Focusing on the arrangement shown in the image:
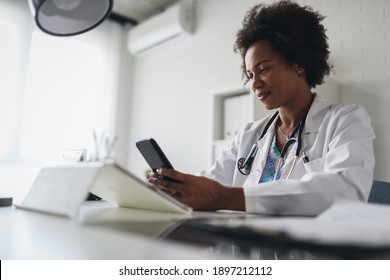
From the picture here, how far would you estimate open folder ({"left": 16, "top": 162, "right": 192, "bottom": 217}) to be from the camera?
1.70ft

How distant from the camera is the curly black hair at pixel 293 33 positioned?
1.20 metres

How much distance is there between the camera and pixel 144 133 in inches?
133

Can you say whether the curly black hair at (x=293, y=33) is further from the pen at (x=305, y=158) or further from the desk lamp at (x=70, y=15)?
the desk lamp at (x=70, y=15)

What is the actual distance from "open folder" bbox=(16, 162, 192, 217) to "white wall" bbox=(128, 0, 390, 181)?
1.56m

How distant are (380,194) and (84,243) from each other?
1096 millimetres

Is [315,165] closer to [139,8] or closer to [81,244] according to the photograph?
[81,244]

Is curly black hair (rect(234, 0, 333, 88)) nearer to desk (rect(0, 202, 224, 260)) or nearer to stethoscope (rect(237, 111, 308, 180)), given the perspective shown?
stethoscope (rect(237, 111, 308, 180))

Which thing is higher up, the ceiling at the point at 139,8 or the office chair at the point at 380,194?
the ceiling at the point at 139,8

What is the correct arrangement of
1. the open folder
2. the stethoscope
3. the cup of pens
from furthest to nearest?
the cup of pens, the stethoscope, the open folder

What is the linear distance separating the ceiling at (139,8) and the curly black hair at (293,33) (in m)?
2.12

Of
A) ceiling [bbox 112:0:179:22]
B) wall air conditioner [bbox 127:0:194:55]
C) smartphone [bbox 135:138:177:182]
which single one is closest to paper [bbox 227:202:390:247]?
smartphone [bbox 135:138:177:182]

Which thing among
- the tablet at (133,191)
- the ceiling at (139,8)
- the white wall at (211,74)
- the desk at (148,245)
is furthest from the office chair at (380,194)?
the ceiling at (139,8)

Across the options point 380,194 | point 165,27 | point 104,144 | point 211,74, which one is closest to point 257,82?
point 380,194

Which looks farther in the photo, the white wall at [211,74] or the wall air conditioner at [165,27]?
the wall air conditioner at [165,27]
